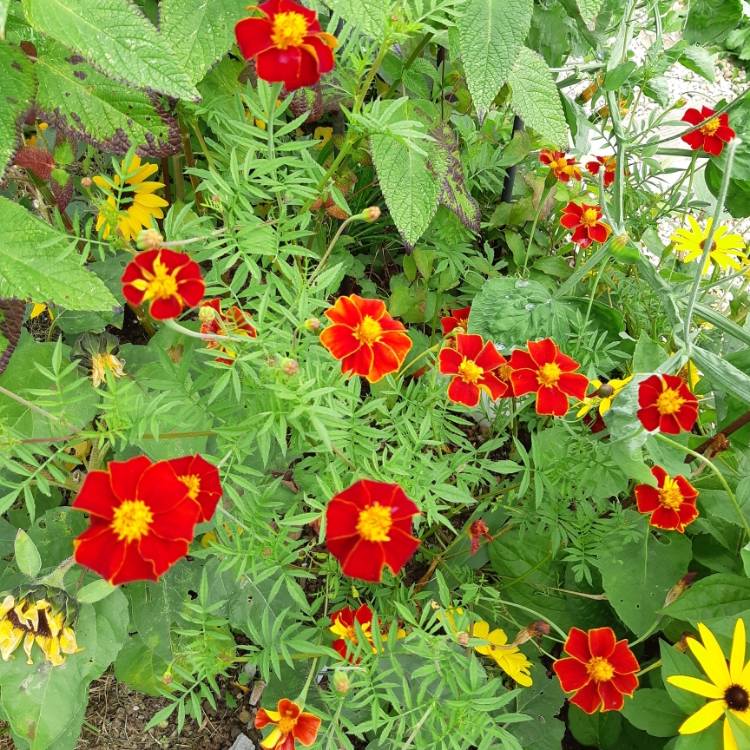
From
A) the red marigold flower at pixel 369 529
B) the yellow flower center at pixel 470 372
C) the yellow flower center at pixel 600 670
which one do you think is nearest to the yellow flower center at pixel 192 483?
the red marigold flower at pixel 369 529

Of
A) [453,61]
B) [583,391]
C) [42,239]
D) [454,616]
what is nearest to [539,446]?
[583,391]

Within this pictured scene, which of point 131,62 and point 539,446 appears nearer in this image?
point 131,62

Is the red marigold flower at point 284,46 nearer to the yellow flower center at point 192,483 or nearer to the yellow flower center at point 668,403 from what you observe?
the yellow flower center at point 192,483

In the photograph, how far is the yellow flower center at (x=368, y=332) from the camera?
2.50ft

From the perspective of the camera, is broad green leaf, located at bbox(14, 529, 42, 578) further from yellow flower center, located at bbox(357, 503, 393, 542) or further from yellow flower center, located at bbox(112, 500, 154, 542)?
yellow flower center, located at bbox(357, 503, 393, 542)

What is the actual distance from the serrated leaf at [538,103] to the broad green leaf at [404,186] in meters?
0.18

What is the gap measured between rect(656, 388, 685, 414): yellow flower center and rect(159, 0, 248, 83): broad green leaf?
2.27 ft

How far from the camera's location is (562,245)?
1.73 meters

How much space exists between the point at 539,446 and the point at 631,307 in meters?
0.62

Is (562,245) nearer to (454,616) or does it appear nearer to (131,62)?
(454,616)

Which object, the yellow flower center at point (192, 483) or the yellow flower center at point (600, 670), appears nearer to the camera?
the yellow flower center at point (192, 483)

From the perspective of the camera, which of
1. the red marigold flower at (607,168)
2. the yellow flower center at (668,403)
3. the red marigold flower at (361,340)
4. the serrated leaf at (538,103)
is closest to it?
the red marigold flower at (361,340)

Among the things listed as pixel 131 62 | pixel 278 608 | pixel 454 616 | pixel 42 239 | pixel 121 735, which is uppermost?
pixel 131 62

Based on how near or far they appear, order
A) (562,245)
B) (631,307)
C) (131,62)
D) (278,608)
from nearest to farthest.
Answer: (131,62), (278,608), (631,307), (562,245)
